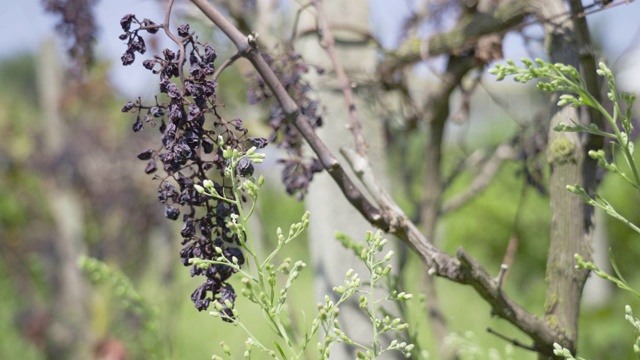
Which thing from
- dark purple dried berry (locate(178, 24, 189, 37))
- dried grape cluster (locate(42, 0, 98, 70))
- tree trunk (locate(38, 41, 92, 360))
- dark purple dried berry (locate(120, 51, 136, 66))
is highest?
tree trunk (locate(38, 41, 92, 360))

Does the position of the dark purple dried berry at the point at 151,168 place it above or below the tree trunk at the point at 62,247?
below

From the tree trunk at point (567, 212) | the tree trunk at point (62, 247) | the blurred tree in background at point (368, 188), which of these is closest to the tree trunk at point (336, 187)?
the blurred tree in background at point (368, 188)

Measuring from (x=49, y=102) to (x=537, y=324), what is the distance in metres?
4.53

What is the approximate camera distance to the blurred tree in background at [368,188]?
3.47 feet

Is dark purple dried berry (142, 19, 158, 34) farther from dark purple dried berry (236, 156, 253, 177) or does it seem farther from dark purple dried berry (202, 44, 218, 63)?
dark purple dried berry (236, 156, 253, 177)

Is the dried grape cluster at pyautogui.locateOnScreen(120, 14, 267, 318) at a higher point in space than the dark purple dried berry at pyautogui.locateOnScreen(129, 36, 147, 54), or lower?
lower

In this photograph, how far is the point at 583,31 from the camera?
1021 mm

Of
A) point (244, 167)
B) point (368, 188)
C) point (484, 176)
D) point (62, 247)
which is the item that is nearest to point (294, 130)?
point (368, 188)

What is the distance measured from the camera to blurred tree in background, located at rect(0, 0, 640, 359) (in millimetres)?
1057

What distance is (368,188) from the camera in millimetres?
975

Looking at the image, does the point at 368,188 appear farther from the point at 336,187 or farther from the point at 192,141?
the point at 336,187

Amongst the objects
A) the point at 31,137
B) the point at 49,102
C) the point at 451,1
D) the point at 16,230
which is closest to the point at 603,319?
the point at 451,1

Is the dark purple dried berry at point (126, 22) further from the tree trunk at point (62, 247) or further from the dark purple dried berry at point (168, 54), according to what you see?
the tree trunk at point (62, 247)

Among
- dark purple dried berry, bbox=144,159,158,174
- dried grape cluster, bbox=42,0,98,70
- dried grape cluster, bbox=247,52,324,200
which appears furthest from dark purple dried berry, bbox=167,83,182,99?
dried grape cluster, bbox=42,0,98,70
